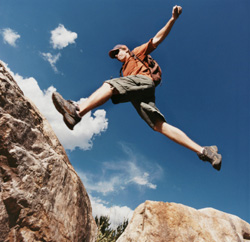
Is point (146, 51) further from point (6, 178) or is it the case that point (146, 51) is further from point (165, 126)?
point (6, 178)

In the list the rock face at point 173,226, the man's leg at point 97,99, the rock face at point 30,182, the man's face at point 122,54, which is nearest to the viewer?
the rock face at point 30,182

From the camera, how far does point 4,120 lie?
7.47 feet

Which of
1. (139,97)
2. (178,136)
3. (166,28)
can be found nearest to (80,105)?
(139,97)

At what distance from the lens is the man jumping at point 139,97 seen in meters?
2.39

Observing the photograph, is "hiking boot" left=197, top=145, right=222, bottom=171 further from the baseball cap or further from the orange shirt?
the baseball cap

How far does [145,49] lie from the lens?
3.17 meters

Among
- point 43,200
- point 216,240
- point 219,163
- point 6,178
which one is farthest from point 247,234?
point 6,178

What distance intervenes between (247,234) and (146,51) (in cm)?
747

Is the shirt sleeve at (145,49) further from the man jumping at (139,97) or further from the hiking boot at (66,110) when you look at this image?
the hiking boot at (66,110)

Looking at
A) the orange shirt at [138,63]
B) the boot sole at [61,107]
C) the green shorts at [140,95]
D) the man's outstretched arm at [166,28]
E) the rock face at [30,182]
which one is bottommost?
the rock face at [30,182]

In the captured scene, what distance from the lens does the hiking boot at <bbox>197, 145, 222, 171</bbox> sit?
2676mm

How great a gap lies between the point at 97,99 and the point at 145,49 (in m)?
1.23

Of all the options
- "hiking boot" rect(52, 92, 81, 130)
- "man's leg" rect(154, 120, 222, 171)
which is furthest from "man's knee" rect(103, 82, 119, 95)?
"man's leg" rect(154, 120, 222, 171)

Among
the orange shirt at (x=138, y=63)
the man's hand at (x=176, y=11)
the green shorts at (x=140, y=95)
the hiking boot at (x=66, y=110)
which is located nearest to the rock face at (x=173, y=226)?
the green shorts at (x=140, y=95)
